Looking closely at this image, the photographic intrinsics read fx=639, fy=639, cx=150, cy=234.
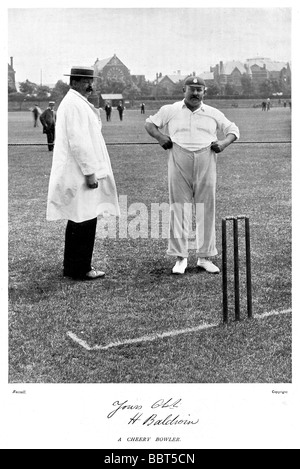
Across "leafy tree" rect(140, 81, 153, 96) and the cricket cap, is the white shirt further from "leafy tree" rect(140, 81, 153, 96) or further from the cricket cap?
"leafy tree" rect(140, 81, 153, 96)

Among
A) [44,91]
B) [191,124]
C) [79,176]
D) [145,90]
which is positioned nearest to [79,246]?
[79,176]

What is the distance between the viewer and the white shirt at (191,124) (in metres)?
6.17

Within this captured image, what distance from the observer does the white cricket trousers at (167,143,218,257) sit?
6.24 m

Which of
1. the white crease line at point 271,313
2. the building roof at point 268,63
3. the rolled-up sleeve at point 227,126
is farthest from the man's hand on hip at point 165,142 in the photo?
the building roof at point 268,63

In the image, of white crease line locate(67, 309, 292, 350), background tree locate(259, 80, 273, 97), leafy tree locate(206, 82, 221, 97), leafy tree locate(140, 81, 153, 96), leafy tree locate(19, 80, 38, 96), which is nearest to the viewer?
white crease line locate(67, 309, 292, 350)

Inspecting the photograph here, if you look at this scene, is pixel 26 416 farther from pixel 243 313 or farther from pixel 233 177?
pixel 233 177

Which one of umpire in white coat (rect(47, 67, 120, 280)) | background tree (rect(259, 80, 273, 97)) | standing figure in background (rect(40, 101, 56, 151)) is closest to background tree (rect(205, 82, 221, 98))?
background tree (rect(259, 80, 273, 97))

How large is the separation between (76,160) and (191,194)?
48.3 inches

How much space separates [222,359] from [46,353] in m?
1.26

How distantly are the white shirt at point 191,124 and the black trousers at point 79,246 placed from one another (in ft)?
3.84

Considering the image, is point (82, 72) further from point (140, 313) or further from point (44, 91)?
point (44, 91)

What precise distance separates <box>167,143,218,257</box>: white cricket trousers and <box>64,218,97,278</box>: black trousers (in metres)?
0.83

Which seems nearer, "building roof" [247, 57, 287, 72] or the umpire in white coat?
the umpire in white coat

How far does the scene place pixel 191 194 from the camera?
21.0 feet
